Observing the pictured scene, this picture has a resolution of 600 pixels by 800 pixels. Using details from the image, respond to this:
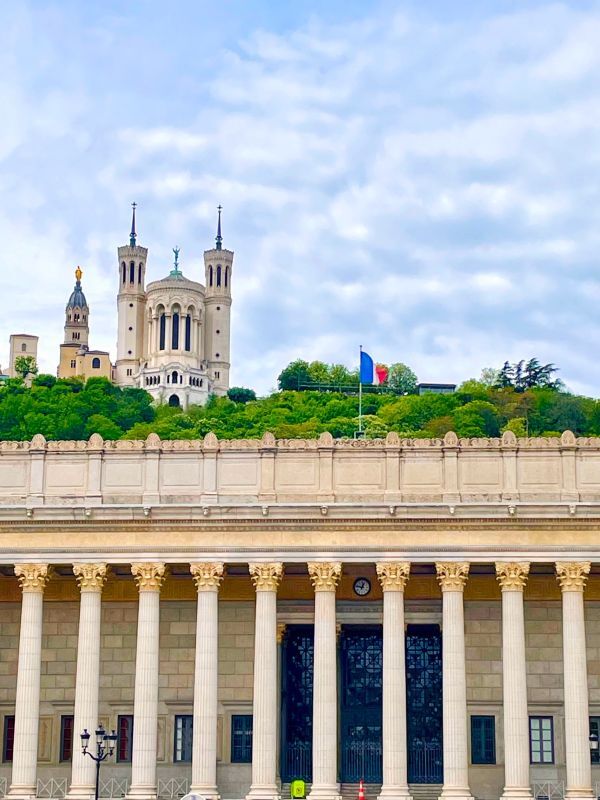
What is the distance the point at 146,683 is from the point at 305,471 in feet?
33.7

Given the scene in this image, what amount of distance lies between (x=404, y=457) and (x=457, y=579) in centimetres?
528

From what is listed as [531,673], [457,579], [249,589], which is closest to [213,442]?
[249,589]

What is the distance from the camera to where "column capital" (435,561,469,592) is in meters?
57.2

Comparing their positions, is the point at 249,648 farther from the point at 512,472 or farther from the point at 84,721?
the point at 512,472

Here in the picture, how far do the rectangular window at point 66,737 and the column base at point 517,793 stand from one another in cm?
1788

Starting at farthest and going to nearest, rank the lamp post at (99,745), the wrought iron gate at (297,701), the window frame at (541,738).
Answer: the wrought iron gate at (297,701) < the window frame at (541,738) < the lamp post at (99,745)

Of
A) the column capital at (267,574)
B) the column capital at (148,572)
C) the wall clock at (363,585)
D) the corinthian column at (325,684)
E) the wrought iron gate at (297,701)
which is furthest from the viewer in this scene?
the wall clock at (363,585)

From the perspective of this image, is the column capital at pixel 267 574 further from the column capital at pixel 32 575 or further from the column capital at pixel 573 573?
the column capital at pixel 573 573

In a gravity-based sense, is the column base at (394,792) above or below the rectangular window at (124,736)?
below

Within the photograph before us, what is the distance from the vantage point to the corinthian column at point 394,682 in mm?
55812

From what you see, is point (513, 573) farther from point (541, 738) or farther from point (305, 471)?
point (305, 471)

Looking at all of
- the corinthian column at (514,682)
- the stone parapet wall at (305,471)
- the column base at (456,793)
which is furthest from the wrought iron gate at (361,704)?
the stone parapet wall at (305,471)

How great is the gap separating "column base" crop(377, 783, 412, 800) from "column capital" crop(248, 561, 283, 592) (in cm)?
856

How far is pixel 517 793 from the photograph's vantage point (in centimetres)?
5525
